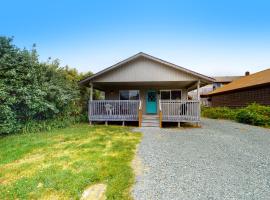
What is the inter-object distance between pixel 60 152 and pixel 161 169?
330 centimetres

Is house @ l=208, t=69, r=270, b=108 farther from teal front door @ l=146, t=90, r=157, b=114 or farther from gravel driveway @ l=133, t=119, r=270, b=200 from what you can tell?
gravel driveway @ l=133, t=119, r=270, b=200

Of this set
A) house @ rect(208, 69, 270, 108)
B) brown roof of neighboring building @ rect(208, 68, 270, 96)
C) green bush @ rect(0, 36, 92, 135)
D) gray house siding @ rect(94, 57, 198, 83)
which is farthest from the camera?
brown roof of neighboring building @ rect(208, 68, 270, 96)

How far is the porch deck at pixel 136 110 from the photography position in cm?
1100

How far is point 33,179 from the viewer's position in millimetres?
3719

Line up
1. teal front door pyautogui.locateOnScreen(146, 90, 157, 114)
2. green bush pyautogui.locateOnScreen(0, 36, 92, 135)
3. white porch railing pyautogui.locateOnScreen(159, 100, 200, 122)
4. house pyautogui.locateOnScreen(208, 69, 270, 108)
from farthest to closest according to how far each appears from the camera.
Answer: house pyautogui.locateOnScreen(208, 69, 270, 108)
teal front door pyautogui.locateOnScreen(146, 90, 157, 114)
white porch railing pyautogui.locateOnScreen(159, 100, 200, 122)
green bush pyautogui.locateOnScreen(0, 36, 92, 135)

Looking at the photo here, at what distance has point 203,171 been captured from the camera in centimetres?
414

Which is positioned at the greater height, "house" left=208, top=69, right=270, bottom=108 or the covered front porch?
"house" left=208, top=69, right=270, bottom=108

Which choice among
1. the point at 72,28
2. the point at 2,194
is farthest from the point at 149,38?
the point at 2,194

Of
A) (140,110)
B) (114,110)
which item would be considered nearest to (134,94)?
(114,110)

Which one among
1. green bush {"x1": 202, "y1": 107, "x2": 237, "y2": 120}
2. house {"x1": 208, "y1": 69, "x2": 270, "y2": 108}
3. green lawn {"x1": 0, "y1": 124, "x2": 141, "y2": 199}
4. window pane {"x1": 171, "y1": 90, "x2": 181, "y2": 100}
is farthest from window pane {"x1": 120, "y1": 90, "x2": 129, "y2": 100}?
house {"x1": 208, "y1": 69, "x2": 270, "y2": 108}

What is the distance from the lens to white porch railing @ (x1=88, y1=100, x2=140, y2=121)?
453 inches

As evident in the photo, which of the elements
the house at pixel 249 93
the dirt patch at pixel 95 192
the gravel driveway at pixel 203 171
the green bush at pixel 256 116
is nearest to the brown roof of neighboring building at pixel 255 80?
the house at pixel 249 93

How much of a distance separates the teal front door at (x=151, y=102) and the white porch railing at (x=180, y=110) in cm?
236

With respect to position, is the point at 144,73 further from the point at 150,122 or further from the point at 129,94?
the point at 150,122
